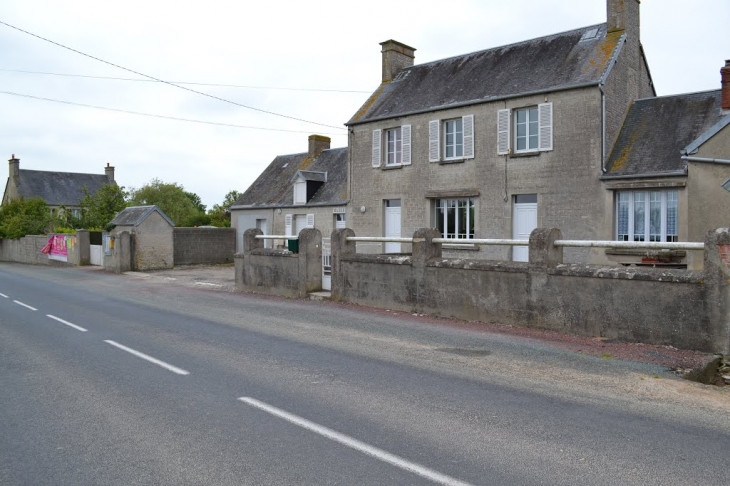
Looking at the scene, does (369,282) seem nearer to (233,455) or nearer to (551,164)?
(551,164)

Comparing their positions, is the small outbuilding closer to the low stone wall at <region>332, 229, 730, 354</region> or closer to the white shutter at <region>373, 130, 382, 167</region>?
the white shutter at <region>373, 130, 382, 167</region>

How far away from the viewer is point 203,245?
32.1 metres

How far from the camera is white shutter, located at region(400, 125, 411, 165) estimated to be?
23.2 m

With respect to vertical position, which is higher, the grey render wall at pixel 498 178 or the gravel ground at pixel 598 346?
the grey render wall at pixel 498 178

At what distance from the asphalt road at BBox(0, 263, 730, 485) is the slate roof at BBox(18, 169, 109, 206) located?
68146mm

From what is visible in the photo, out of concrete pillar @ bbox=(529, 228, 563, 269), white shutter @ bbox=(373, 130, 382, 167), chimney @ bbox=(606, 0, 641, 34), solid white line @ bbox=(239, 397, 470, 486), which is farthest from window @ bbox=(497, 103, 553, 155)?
solid white line @ bbox=(239, 397, 470, 486)

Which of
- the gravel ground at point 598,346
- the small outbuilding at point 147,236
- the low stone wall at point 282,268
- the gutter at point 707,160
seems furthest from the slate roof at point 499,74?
the small outbuilding at point 147,236

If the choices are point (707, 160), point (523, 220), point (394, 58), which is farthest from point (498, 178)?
point (394, 58)

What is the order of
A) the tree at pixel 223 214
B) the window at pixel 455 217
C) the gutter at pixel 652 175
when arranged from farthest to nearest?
the tree at pixel 223 214 → the window at pixel 455 217 → the gutter at pixel 652 175

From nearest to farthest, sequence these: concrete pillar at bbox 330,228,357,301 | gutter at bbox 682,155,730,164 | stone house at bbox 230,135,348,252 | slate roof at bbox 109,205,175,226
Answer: gutter at bbox 682,155,730,164
concrete pillar at bbox 330,228,357,301
stone house at bbox 230,135,348,252
slate roof at bbox 109,205,175,226

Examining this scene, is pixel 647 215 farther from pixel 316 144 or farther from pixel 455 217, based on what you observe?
pixel 316 144

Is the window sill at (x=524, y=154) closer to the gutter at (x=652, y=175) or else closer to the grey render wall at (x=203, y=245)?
the gutter at (x=652, y=175)

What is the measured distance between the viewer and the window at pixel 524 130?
1947 centimetres

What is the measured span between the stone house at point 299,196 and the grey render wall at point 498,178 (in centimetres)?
298
